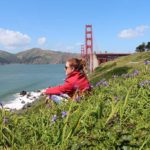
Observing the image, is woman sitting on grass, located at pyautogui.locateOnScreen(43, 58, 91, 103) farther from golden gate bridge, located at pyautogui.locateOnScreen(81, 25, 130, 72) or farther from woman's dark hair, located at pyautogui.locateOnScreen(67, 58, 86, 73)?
golden gate bridge, located at pyautogui.locateOnScreen(81, 25, 130, 72)

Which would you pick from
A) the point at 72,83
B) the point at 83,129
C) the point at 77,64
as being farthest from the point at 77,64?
the point at 83,129

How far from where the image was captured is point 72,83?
686 centimetres

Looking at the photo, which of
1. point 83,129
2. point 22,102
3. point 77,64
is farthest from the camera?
point 22,102

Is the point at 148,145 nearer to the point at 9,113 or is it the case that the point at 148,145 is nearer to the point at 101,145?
the point at 101,145

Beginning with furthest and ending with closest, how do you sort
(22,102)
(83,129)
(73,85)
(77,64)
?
(22,102) → (77,64) → (73,85) → (83,129)

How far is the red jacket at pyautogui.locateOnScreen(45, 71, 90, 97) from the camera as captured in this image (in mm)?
6738

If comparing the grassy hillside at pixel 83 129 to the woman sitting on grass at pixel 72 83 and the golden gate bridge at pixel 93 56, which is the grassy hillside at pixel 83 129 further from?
the golden gate bridge at pixel 93 56

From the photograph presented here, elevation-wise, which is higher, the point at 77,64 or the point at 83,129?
the point at 77,64

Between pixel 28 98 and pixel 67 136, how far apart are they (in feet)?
181

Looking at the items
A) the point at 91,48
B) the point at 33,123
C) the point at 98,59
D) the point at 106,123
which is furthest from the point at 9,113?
the point at 91,48

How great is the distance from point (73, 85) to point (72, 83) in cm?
4

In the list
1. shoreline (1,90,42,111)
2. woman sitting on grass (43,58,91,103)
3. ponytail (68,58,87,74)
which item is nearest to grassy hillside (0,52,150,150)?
woman sitting on grass (43,58,91,103)

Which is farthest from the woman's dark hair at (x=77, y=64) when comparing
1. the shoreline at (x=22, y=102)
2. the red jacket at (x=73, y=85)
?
the shoreline at (x=22, y=102)

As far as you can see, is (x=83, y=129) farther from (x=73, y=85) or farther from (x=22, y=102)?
(x=22, y=102)
